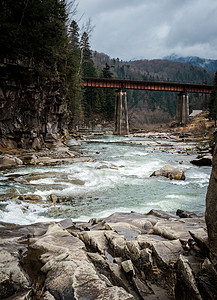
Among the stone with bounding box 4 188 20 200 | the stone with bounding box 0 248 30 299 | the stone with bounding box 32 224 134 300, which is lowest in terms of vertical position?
the stone with bounding box 4 188 20 200

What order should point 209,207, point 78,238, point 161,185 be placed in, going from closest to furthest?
point 209,207
point 78,238
point 161,185

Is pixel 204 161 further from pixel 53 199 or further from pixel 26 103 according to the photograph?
pixel 26 103

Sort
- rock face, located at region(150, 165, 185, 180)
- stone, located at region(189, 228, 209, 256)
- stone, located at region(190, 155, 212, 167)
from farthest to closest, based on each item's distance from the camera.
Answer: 1. stone, located at region(190, 155, 212, 167)
2. rock face, located at region(150, 165, 185, 180)
3. stone, located at region(189, 228, 209, 256)

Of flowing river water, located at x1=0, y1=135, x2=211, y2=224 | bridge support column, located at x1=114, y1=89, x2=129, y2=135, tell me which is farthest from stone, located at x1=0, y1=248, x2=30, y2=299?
bridge support column, located at x1=114, y1=89, x2=129, y2=135

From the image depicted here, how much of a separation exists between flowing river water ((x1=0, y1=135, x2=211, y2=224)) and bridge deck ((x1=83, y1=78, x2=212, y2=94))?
4083cm

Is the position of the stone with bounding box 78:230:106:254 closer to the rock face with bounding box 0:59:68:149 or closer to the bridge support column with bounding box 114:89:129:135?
the rock face with bounding box 0:59:68:149

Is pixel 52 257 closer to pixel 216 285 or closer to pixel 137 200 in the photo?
pixel 216 285

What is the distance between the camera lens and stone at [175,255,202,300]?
3.24 metres

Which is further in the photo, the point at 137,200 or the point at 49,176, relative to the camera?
the point at 49,176

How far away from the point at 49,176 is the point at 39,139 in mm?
12135

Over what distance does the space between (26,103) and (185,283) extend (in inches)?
904

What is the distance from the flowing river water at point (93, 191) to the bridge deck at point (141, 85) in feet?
134

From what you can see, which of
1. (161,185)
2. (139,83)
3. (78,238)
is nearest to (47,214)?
(78,238)

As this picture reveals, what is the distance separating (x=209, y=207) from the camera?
12.3ft
